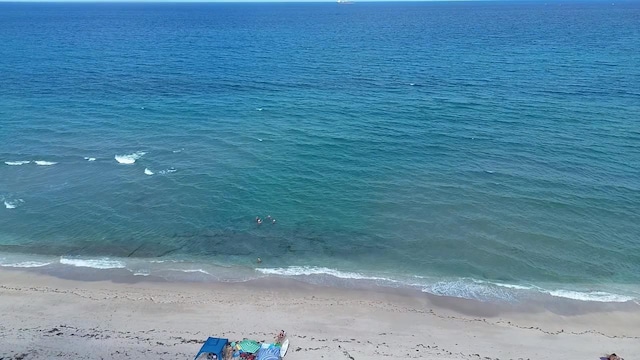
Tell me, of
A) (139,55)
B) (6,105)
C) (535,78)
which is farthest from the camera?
(139,55)

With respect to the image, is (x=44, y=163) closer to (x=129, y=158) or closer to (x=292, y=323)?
(x=129, y=158)

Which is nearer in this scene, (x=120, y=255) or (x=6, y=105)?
(x=120, y=255)

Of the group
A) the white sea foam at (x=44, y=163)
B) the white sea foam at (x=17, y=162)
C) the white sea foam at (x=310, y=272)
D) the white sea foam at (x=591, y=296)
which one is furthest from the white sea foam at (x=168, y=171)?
the white sea foam at (x=591, y=296)

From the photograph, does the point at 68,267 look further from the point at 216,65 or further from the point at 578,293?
the point at 216,65

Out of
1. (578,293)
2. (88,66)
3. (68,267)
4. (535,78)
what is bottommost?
(68,267)

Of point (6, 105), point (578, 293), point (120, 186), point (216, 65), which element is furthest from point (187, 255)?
point (216, 65)

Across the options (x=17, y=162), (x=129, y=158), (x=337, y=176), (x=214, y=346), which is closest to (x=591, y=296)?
(x=337, y=176)
